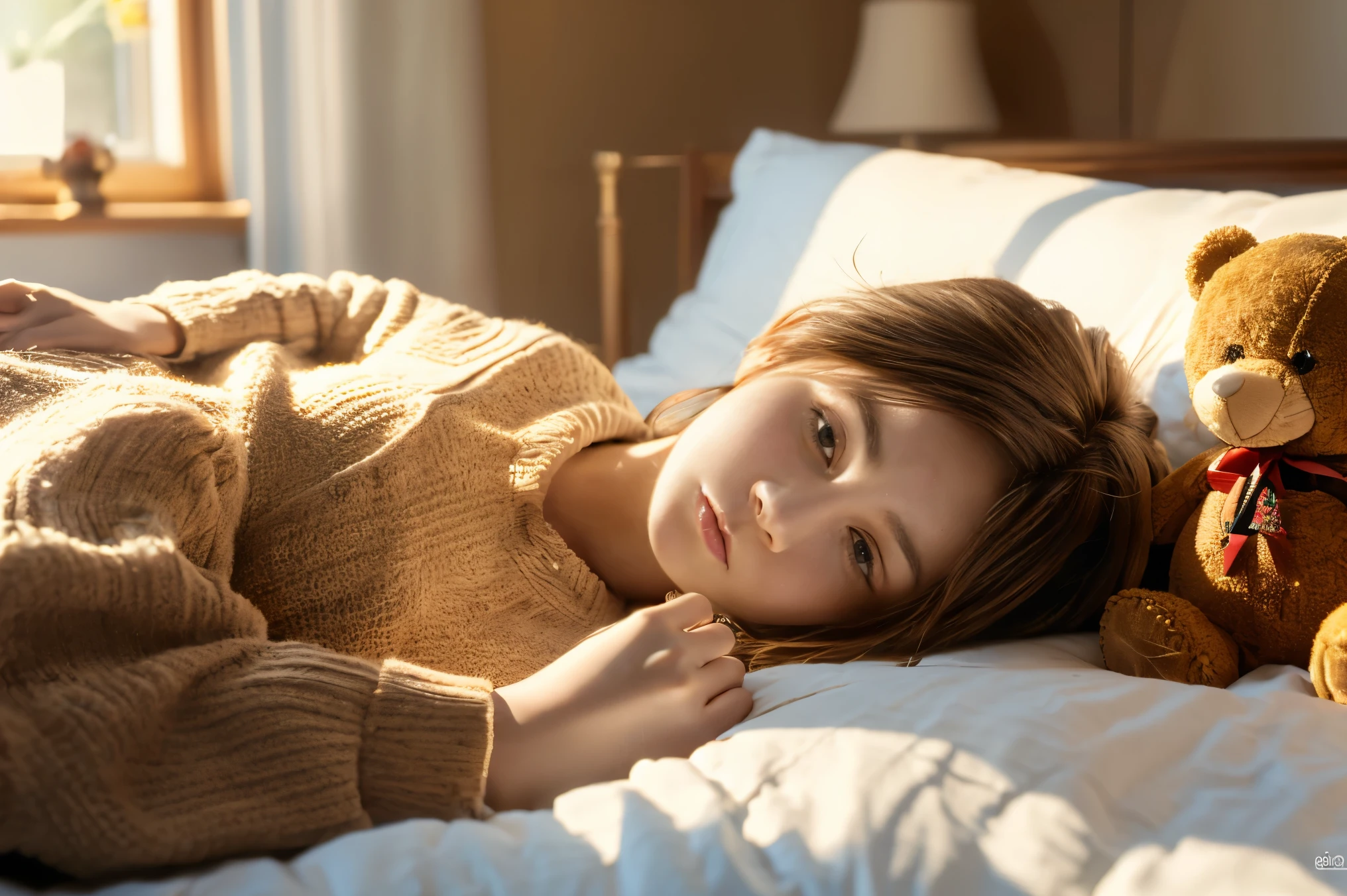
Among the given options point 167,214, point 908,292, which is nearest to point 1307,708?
point 908,292

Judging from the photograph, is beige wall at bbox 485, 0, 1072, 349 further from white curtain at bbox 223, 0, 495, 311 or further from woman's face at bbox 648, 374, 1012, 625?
woman's face at bbox 648, 374, 1012, 625

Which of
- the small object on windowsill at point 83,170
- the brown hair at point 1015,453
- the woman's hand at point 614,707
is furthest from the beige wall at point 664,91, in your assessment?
the woman's hand at point 614,707

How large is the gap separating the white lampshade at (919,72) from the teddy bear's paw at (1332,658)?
2.03 m

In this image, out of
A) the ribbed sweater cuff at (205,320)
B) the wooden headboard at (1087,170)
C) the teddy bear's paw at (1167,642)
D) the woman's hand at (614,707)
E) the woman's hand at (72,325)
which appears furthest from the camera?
the wooden headboard at (1087,170)

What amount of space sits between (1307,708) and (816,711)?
0.31m

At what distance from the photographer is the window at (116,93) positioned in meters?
2.35

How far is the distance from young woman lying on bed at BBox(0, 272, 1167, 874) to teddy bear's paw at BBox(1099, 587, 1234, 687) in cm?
9

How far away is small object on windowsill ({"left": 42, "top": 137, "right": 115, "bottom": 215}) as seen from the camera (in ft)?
7.42

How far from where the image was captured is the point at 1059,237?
1.27m

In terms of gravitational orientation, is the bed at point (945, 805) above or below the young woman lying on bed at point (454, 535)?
below

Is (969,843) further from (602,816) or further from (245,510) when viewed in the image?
(245,510)

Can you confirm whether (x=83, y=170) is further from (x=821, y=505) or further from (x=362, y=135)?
(x=821, y=505)

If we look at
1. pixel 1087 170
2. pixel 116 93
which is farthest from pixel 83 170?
pixel 1087 170

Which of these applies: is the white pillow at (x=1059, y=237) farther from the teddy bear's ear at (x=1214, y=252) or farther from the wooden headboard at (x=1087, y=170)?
the wooden headboard at (x=1087, y=170)
